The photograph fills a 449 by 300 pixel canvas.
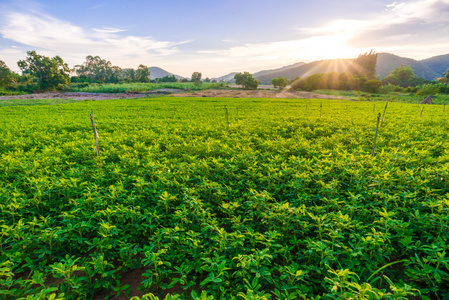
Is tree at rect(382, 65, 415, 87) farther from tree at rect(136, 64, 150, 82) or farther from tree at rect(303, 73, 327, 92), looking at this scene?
tree at rect(136, 64, 150, 82)

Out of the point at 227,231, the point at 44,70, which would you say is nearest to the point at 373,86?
the point at 227,231

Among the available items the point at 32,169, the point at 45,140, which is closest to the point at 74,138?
the point at 45,140

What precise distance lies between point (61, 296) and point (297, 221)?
3609 mm

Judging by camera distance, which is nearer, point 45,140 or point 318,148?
point 318,148

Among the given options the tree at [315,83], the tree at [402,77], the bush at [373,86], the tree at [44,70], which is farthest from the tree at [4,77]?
the tree at [402,77]

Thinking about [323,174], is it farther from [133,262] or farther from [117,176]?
[117,176]

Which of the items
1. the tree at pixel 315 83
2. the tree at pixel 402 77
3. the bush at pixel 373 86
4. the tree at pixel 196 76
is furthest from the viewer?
the tree at pixel 196 76

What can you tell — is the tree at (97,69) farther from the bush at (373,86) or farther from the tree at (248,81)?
the bush at (373,86)

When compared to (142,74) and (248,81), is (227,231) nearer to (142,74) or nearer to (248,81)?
(248,81)

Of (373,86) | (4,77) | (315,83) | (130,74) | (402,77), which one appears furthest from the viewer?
(130,74)

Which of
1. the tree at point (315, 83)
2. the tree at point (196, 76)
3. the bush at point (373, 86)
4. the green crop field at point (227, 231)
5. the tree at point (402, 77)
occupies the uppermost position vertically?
the tree at point (196, 76)

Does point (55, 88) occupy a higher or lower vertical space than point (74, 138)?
higher

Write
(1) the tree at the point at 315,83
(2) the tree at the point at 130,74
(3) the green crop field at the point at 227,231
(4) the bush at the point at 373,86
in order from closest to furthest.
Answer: (3) the green crop field at the point at 227,231 < (4) the bush at the point at 373,86 < (1) the tree at the point at 315,83 < (2) the tree at the point at 130,74

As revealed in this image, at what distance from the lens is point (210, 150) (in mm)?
8336
